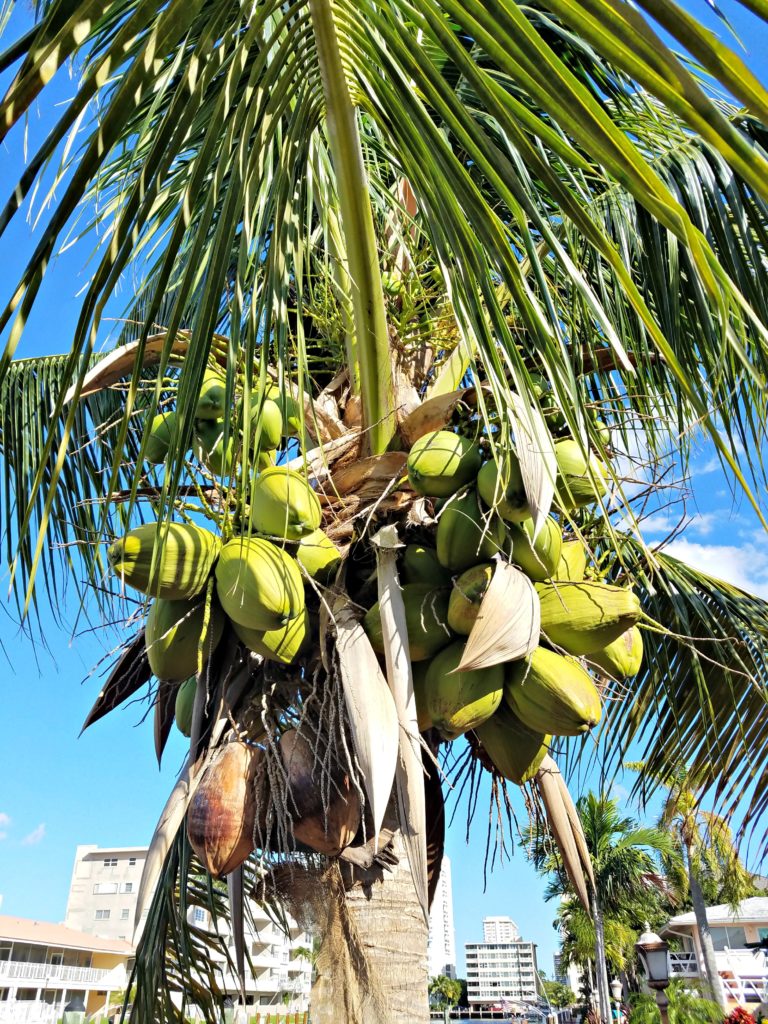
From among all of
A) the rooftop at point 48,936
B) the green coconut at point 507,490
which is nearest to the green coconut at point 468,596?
the green coconut at point 507,490

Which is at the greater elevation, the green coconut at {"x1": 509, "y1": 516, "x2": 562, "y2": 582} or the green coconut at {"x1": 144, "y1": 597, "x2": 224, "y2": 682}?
the green coconut at {"x1": 509, "y1": 516, "x2": 562, "y2": 582}

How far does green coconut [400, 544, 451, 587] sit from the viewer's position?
182cm

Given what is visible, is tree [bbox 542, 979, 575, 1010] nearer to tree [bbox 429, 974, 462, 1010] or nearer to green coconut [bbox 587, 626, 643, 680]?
tree [bbox 429, 974, 462, 1010]

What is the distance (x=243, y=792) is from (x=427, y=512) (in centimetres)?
72

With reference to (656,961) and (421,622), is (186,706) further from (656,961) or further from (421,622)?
(656,961)

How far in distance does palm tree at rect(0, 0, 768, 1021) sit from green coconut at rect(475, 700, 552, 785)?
0.24 meters

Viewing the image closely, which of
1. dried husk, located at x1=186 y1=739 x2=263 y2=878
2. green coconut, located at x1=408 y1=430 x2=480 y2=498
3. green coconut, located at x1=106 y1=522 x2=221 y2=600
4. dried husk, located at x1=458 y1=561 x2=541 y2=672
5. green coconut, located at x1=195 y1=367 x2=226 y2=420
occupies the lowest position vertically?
dried husk, located at x1=186 y1=739 x2=263 y2=878

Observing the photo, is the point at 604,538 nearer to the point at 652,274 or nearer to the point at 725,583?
the point at 652,274

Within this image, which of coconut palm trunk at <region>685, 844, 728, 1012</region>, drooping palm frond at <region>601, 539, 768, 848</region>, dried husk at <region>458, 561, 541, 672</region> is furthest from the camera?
coconut palm trunk at <region>685, 844, 728, 1012</region>

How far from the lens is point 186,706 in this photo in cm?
199

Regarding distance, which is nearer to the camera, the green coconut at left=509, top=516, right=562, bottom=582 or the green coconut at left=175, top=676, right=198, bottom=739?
the green coconut at left=509, top=516, right=562, bottom=582

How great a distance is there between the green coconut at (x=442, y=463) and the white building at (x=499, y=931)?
154844 mm

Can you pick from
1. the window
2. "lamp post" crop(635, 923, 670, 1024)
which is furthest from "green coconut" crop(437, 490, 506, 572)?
the window

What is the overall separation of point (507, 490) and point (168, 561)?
25.3 inches
